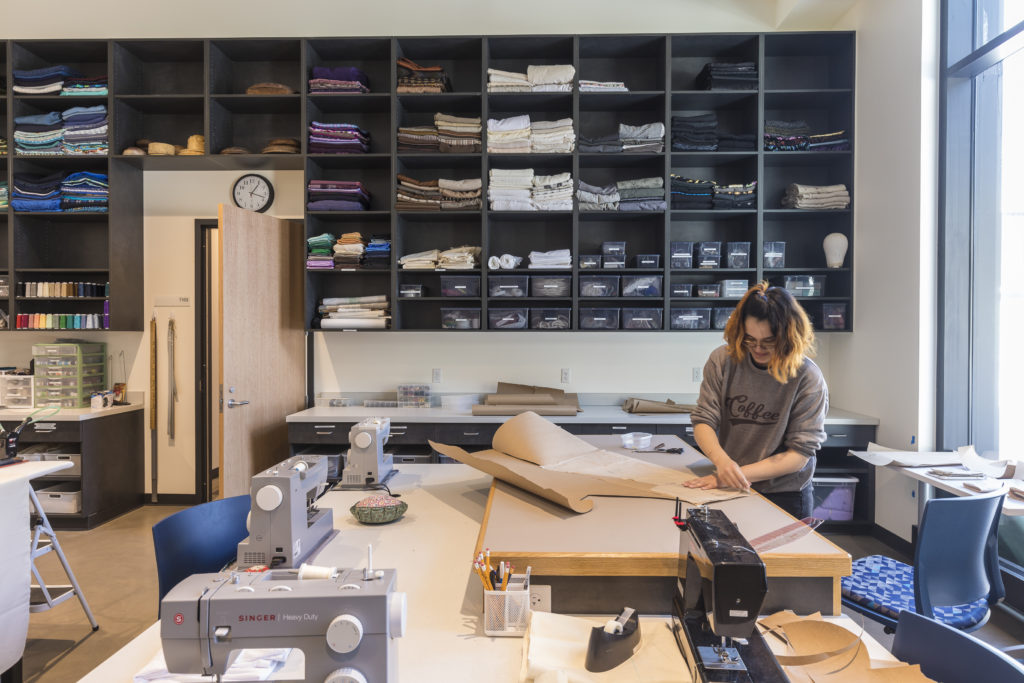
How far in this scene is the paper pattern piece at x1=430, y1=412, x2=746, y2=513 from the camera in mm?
1663

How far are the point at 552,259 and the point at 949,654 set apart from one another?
125 inches

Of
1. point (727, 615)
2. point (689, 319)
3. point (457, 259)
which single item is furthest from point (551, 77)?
point (727, 615)

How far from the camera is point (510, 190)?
3.90 m

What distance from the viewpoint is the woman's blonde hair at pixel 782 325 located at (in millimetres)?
1882

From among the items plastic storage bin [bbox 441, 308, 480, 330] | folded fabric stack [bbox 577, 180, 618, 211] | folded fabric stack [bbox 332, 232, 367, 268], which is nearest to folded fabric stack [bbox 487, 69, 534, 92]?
folded fabric stack [bbox 577, 180, 618, 211]

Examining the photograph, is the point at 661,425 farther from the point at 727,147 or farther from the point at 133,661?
the point at 133,661

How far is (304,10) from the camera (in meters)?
4.32

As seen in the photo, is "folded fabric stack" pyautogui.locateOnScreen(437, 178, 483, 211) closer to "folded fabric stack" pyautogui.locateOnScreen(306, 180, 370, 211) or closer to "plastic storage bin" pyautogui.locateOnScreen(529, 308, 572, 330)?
"folded fabric stack" pyautogui.locateOnScreen(306, 180, 370, 211)

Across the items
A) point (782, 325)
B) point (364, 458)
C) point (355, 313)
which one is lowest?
point (364, 458)

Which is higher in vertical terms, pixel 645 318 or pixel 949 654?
pixel 645 318

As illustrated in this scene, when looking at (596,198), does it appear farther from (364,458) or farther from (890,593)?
(890,593)

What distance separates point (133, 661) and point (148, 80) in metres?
4.68

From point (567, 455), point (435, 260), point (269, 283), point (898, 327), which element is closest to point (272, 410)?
point (269, 283)

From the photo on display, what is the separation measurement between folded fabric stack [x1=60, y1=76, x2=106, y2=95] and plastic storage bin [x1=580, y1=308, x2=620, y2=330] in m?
3.82
